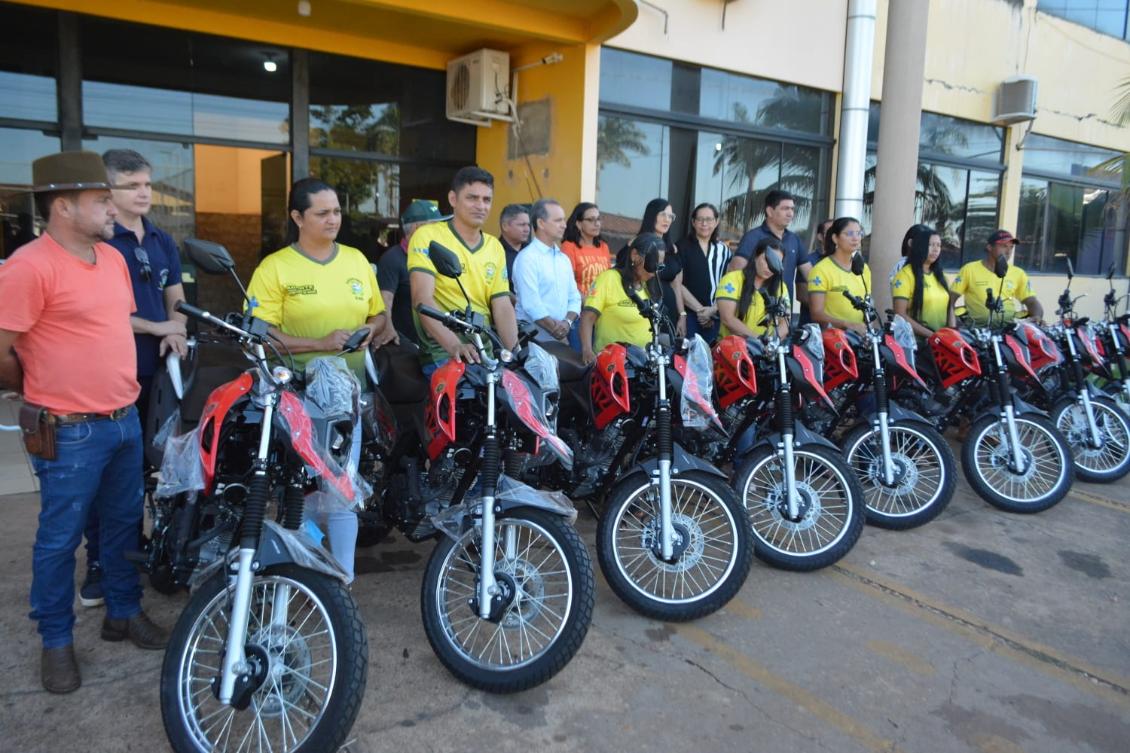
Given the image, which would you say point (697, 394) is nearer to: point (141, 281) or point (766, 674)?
point (766, 674)

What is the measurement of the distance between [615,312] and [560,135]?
397cm

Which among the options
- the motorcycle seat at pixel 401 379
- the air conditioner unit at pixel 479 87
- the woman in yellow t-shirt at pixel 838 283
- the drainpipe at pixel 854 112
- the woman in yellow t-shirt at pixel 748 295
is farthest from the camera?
the drainpipe at pixel 854 112

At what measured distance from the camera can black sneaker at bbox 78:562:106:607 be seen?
138 inches

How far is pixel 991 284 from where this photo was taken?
6.83 m

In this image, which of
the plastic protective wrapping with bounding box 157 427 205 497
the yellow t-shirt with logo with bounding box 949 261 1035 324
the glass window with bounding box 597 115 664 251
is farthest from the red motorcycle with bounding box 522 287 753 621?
the glass window with bounding box 597 115 664 251

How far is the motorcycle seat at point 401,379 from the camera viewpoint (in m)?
4.12

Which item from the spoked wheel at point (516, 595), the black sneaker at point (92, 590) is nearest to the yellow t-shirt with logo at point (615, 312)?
the spoked wheel at point (516, 595)

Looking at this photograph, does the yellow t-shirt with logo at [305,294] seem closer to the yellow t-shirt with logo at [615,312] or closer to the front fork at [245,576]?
the front fork at [245,576]

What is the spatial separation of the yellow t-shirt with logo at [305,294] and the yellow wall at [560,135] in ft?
15.1

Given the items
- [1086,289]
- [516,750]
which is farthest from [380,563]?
[1086,289]

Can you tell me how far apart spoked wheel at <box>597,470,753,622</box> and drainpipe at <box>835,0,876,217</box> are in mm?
7061

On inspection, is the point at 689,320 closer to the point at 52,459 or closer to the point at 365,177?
the point at 365,177

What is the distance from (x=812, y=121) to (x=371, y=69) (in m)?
5.25

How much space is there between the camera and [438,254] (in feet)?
9.87
